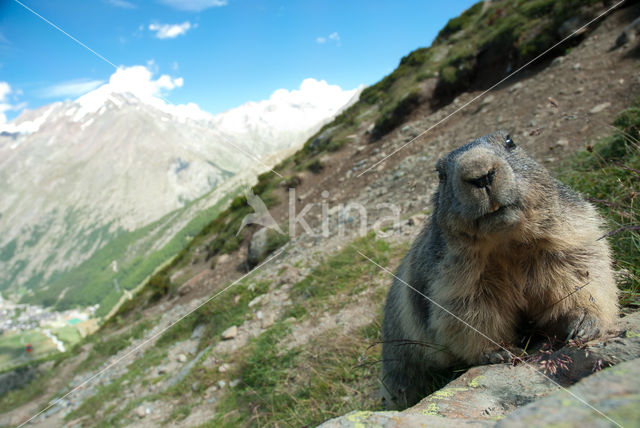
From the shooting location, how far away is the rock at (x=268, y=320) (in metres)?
10.1

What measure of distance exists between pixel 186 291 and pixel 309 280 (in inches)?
527

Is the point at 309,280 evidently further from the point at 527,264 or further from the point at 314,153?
the point at 314,153

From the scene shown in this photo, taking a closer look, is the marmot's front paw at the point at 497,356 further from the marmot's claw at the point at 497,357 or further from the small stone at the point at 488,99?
the small stone at the point at 488,99

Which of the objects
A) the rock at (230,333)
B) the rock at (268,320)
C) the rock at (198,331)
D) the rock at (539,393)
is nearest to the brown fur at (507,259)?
the rock at (539,393)

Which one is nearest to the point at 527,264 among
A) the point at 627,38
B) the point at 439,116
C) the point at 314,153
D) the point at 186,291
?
the point at 627,38

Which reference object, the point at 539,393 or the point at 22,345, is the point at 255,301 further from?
the point at 22,345

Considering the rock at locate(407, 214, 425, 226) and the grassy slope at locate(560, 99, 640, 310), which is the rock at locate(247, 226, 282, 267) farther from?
the grassy slope at locate(560, 99, 640, 310)

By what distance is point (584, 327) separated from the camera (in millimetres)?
2809

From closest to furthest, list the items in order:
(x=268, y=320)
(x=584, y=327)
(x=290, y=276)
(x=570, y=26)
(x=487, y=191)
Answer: (x=487, y=191) < (x=584, y=327) < (x=268, y=320) < (x=290, y=276) < (x=570, y=26)

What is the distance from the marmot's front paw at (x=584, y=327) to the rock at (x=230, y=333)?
Answer: 9.17 m

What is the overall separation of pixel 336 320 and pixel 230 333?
13.5ft

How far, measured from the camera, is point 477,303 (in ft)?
10.3

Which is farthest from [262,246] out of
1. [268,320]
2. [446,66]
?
[446,66]

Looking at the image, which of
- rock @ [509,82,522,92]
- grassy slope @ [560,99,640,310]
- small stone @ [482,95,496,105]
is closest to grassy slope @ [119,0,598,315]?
rock @ [509,82,522,92]
